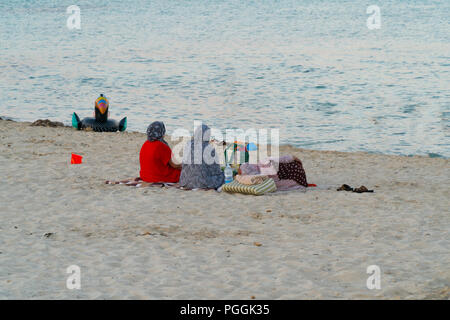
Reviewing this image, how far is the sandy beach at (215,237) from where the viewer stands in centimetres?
598

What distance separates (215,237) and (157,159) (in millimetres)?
2856

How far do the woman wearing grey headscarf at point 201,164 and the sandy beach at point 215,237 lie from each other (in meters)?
0.27

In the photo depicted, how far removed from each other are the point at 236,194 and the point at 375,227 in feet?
8.31

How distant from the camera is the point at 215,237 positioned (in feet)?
25.3

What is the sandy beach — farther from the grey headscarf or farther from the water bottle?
the grey headscarf

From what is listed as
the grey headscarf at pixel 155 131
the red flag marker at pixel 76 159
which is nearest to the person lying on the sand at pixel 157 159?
the grey headscarf at pixel 155 131

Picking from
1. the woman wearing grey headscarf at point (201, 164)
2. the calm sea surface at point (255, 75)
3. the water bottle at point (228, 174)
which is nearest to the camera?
the woman wearing grey headscarf at point (201, 164)

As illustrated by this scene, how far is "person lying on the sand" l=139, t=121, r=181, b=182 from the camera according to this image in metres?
10.1

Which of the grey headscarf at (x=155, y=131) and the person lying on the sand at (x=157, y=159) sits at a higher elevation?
the grey headscarf at (x=155, y=131)

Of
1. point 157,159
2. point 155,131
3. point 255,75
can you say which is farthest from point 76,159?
point 255,75

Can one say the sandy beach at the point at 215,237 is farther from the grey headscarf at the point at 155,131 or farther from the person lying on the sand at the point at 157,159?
the grey headscarf at the point at 155,131

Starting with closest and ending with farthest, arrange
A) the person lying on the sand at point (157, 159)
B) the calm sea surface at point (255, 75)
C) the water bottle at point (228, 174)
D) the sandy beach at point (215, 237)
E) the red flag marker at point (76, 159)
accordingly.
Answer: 1. the sandy beach at point (215, 237)
2. the person lying on the sand at point (157, 159)
3. the water bottle at point (228, 174)
4. the red flag marker at point (76, 159)
5. the calm sea surface at point (255, 75)

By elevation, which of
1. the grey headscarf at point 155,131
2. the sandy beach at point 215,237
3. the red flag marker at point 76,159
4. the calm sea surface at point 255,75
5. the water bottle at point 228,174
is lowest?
the sandy beach at point 215,237
